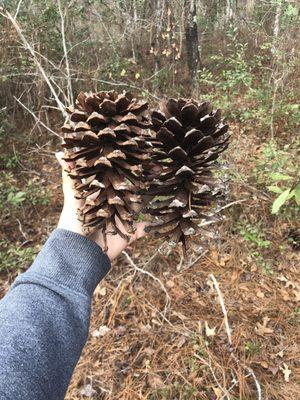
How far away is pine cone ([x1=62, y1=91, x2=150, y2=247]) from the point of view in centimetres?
129

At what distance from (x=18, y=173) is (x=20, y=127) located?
1103mm

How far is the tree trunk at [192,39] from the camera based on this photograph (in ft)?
17.7

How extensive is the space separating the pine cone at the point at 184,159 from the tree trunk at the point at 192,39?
452 centimetres

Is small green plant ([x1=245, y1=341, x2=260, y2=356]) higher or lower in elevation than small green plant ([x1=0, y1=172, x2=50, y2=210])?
lower

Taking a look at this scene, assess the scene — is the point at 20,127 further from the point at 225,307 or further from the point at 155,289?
the point at 225,307

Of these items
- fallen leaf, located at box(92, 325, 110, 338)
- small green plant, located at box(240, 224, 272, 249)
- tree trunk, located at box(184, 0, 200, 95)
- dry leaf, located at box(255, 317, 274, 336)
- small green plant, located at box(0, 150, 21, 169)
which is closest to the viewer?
dry leaf, located at box(255, 317, 274, 336)

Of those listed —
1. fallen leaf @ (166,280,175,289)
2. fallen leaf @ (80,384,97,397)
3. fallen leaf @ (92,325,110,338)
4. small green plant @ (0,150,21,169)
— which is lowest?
fallen leaf @ (80,384,97,397)

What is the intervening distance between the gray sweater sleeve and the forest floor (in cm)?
87

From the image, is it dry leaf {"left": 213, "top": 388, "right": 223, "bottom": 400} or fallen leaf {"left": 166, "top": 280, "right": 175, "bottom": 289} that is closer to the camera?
dry leaf {"left": 213, "top": 388, "right": 223, "bottom": 400}

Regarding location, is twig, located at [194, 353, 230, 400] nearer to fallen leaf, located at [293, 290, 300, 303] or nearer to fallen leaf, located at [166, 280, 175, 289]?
fallen leaf, located at [166, 280, 175, 289]

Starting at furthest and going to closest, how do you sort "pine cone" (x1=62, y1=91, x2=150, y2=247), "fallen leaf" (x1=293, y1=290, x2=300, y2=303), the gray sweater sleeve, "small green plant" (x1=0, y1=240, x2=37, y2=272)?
"small green plant" (x1=0, y1=240, x2=37, y2=272), "fallen leaf" (x1=293, y1=290, x2=300, y2=303), "pine cone" (x1=62, y1=91, x2=150, y2=247), the gray sweater sleeve

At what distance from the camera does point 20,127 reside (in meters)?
5.89

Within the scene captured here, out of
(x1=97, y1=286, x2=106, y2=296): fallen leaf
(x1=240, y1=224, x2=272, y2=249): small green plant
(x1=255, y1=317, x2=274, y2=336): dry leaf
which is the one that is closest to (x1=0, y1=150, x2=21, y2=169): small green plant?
(x1=97, y1=286, x2=106, y2=296): fallen leaf

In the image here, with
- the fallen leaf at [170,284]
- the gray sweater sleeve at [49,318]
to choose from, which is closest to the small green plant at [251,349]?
the fallen leaf at [170,284]
